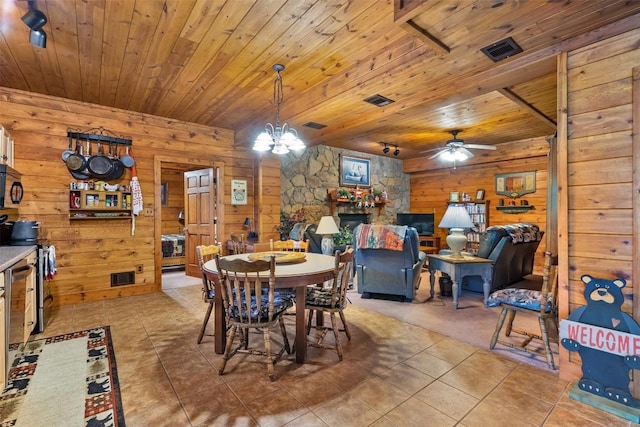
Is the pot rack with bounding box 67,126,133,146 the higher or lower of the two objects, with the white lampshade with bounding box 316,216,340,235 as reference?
higher

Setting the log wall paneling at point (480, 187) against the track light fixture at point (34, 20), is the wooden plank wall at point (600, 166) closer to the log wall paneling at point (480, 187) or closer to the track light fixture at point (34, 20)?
the track light fixture at point (34, 20)

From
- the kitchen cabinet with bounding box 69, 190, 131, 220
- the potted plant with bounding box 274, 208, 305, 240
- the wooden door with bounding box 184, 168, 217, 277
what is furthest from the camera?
the potted plant with bounding box 274, 208, 305, 240

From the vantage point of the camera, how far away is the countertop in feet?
6.50

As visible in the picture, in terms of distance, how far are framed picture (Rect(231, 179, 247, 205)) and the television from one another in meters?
4.44

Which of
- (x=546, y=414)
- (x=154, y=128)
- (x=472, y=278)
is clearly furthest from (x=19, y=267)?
(x=472, y=278)

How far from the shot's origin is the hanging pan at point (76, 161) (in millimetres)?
3825

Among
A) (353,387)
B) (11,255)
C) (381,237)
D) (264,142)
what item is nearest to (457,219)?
(381,237)

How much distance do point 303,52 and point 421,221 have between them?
6.08 meters

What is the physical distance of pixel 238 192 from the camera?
5.24 m

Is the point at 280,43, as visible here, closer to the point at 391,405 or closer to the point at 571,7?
the point at 571,7

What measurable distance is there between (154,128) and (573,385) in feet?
17.5

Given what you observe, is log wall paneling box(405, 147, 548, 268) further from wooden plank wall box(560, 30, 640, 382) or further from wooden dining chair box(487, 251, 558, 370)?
wooden plank wall box(560, 30, 640, 382)

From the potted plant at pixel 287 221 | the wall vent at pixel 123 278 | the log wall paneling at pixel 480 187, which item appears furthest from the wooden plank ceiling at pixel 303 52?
the log wall paneling at pixel 480 187

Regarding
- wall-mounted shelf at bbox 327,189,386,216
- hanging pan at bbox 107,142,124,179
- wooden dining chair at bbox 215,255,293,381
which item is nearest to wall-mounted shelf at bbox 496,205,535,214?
wall-mounted shelf at bbox 327,189,386,216
